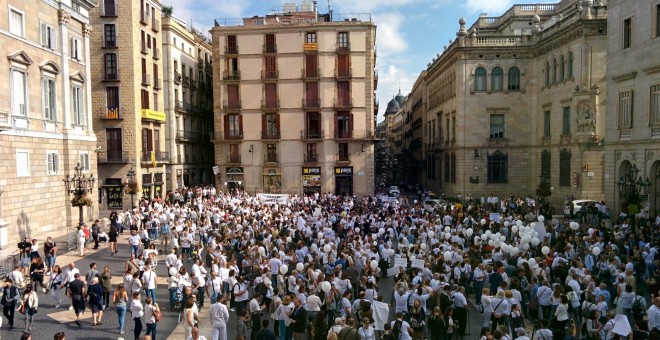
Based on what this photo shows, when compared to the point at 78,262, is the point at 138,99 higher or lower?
higher

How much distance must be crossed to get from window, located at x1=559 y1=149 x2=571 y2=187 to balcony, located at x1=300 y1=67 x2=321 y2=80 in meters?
23.0

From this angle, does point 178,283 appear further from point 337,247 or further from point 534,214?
point 534,214

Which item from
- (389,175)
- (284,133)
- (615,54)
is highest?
(615,54)

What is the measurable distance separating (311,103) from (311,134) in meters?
3.06

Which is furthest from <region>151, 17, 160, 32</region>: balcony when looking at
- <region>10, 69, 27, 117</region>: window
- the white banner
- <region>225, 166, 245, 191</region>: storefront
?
the white banner

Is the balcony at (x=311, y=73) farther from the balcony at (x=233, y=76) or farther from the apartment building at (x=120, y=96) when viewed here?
the apartment building at (x=120, y=96)

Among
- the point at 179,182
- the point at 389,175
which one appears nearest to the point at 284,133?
the point at 179,182

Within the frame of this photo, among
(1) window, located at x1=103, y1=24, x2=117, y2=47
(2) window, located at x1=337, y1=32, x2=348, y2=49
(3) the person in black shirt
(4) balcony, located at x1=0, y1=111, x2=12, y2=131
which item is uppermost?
(2) window, located at x1=337, y1=32, x2=348, y2=49

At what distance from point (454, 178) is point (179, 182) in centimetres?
2754

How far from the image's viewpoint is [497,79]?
43062 millimetres

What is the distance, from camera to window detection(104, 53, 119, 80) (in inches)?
1582

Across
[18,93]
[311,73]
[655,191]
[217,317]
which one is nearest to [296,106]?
[311,73]

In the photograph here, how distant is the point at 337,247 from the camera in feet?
61.1

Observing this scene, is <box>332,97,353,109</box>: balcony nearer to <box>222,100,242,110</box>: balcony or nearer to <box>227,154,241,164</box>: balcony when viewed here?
<box>222,100,242,110</box>: balcony
